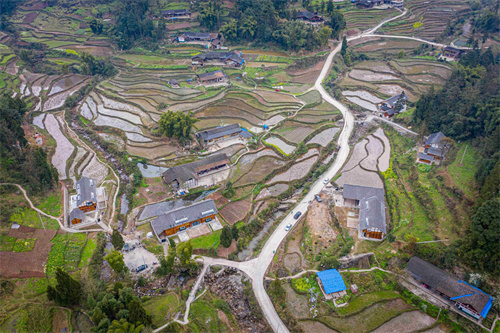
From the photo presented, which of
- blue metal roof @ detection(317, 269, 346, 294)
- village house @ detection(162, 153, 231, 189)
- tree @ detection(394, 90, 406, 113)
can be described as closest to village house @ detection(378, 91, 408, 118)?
tree @ detection(394, 90, 406, 113)

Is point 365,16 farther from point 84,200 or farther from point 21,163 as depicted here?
point 21,163

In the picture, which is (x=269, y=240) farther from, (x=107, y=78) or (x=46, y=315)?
(x=107, y=78)

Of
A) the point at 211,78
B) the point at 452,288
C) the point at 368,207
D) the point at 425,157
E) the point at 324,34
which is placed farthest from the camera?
the point at 324,34

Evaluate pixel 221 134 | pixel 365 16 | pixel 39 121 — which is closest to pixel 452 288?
pixel 221 134

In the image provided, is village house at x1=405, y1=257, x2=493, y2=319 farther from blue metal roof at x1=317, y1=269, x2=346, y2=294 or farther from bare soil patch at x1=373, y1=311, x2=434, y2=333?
blue metal roof at x1=317, y1=269, x2=346, y2=294

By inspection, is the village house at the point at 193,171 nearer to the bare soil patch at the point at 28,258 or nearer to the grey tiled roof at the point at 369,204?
the bare soil patch at the point at 28,258

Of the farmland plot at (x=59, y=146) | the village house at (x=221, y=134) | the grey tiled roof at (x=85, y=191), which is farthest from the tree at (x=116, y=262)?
the village house at (x=221, y=134)
